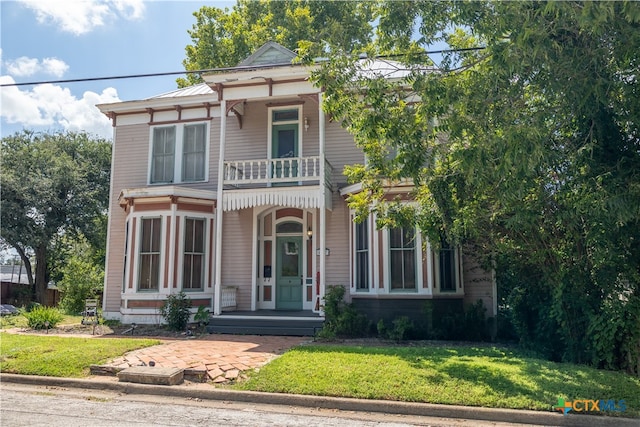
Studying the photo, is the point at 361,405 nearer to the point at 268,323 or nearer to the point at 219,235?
the point at 268,323

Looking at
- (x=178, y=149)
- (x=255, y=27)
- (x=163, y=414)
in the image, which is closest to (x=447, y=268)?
(x=163, y=414)

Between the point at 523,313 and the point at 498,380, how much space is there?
347 centimetres

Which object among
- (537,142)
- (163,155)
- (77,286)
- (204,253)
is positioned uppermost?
(163,155)

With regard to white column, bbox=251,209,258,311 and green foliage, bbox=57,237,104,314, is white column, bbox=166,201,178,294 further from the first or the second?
green foliage, bbox=57,237,104,314

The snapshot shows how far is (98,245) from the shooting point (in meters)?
24.7

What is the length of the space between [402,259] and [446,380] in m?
5.26

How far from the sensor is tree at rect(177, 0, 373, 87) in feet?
80.0

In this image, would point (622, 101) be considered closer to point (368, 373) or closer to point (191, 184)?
point (368, 373)

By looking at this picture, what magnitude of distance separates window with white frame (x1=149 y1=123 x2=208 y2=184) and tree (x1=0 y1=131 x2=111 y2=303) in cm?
994

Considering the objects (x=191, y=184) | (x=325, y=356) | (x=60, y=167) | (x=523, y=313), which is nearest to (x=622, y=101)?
(x=523, y=313)

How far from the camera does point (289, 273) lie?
14.1m

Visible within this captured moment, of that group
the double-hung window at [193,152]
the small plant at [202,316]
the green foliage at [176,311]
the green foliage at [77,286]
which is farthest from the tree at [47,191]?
the small plant at [202,316]

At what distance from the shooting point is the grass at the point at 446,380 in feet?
20.2

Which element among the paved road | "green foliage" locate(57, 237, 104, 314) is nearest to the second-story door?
the paved road
